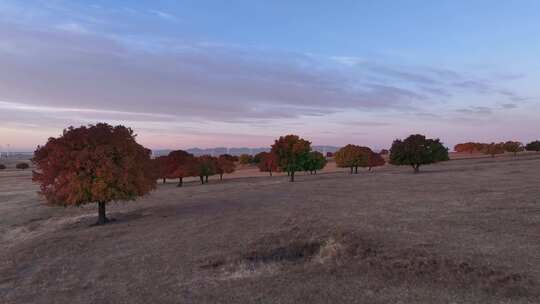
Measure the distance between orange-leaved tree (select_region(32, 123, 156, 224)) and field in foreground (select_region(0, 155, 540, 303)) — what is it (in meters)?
2.06

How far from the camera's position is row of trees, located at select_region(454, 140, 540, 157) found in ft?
387

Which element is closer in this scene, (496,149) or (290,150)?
(290,150)

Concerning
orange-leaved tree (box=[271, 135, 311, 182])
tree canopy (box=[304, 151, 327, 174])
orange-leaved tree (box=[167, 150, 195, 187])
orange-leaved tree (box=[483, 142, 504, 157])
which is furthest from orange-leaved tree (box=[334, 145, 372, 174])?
orange-leaved tree (box=[483, 142, 504, 157])

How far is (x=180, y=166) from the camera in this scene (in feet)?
213

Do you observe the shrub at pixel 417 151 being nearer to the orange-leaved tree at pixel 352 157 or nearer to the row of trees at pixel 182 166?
the orange-leaved tree at pixel 352 157

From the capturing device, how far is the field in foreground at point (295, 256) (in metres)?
12.9

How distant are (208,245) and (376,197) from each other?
18.0 meters

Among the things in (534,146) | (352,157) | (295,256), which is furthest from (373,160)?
(295,256)

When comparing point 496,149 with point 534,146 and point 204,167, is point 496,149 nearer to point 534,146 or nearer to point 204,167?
point 534,146

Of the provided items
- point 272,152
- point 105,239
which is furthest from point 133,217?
point 272,152

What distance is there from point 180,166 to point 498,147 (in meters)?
93.3

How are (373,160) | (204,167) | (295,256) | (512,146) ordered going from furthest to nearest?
(512,146) → (373,160) → (204,167) → (295,256)

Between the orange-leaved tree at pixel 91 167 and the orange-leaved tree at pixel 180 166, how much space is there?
33.0 m

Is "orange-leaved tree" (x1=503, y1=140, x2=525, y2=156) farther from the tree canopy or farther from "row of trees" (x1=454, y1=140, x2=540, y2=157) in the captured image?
the tree canopy
